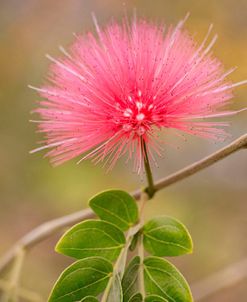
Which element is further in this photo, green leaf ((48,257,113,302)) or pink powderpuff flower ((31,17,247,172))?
pink powderpuff flower ((31,17,247,172))

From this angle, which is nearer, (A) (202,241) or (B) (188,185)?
(A) (202,241)

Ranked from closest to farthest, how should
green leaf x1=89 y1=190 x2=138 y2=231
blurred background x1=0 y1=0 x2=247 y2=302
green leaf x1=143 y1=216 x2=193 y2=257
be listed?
green leaf x1=143 y1=216 x2=193 y2=257 < green leaf x1=89 y1=190 x2=138 y2=231 < blurred background x1=0 y1=0 x2=247 y2=302

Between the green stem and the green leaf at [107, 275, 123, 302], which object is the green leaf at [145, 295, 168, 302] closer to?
the green leaf at [107, 275, 123, 302]

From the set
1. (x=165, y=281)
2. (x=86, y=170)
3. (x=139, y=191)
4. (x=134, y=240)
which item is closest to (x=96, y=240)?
(x=134, y=240)

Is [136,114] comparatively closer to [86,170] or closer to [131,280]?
[131,280]

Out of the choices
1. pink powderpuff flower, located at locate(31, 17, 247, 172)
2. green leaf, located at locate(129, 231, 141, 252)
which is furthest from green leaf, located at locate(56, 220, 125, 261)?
pink powderpuff flower, located at locate(31, 17, 247, 172)

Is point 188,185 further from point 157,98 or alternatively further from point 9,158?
point 157,98

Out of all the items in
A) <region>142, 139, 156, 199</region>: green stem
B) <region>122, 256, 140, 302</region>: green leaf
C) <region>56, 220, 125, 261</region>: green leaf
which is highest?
<region>142, 139, 156, 199</region>: green stem

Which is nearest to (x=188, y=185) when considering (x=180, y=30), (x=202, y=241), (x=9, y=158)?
(x=202, y=241)
